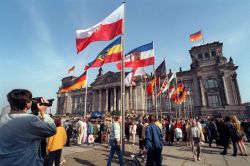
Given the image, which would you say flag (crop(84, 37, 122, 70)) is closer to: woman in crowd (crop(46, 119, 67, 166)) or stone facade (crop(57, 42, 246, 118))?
woman in crowd (crop(46, 119, 67, 166))

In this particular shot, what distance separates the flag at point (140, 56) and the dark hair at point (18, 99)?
11.5 metres

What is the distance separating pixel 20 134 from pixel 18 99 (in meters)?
0.49

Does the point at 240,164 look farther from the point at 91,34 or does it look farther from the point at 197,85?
the point at 197,85

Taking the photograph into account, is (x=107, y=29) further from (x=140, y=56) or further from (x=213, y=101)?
(x=213, y=101)

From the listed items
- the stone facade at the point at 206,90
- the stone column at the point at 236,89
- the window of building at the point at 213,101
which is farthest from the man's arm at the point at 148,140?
the window of building at the point at 213,101

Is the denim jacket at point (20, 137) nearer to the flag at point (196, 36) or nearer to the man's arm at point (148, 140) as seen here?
the man's arm at point (148, 140)

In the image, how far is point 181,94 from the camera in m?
26.0

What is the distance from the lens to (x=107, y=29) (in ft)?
33.1

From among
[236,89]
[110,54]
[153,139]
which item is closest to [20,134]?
[153,139]

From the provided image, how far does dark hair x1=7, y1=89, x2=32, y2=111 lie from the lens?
7.33 ft

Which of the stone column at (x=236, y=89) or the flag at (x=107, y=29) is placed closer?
the flag at (x=107, y=29)

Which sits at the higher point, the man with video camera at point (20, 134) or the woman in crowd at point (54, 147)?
the man with video camera at point (20, 134)

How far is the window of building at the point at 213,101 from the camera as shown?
39.8m

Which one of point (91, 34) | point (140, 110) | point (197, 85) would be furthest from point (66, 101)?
point (91, 34)
